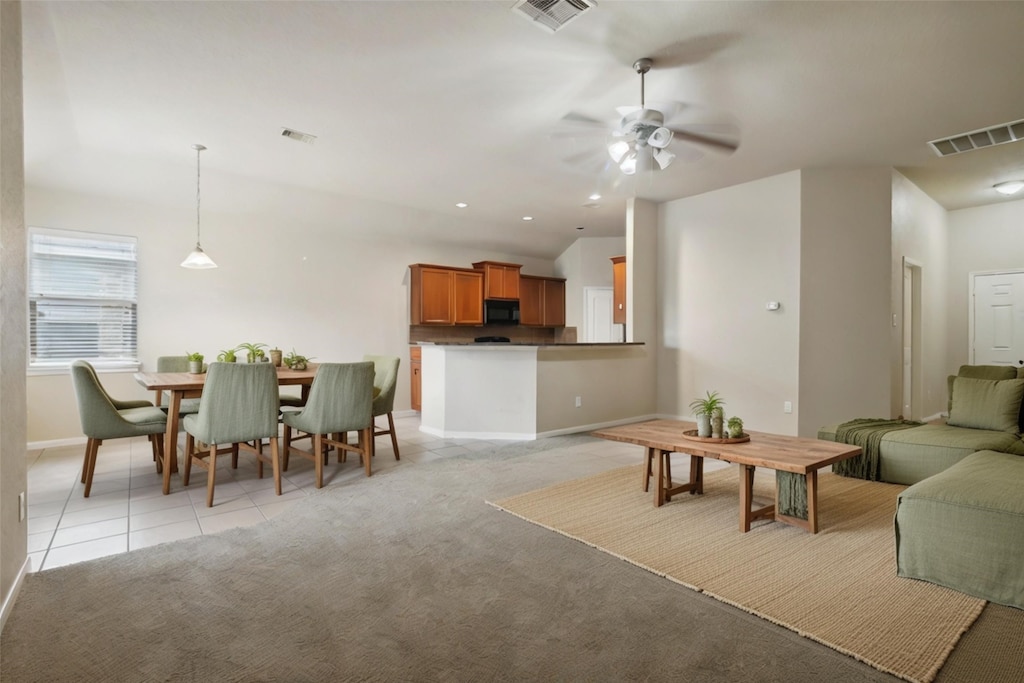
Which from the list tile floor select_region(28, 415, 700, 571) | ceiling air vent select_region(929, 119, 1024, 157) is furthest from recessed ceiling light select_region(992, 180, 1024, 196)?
tile floor select_region(28, 415, 700, 571)

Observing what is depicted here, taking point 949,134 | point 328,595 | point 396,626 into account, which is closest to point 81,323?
point 328,595

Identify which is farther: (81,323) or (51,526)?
(81,323)

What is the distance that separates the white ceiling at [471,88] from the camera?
269 cm

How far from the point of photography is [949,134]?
422 centimetres

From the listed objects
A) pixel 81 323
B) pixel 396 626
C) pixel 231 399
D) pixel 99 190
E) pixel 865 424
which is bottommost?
pixel 396 626

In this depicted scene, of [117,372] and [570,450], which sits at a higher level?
[117,372]

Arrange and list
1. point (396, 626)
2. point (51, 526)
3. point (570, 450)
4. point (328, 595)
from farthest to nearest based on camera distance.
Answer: point (570, 450), point (51, 526), point (328, 595), point (396, 626)

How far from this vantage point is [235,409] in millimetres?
3316

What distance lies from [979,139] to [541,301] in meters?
5.74

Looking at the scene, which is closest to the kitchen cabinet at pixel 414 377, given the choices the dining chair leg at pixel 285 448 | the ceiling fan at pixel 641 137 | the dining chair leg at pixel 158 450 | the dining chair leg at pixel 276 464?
the dining chair leg at pixel 285 448

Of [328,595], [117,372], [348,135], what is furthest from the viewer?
[117,372]

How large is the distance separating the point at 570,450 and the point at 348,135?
338 cm

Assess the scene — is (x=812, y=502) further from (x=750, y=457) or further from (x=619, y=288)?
(x=619, y=288)

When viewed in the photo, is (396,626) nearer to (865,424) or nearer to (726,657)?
(726,657)
